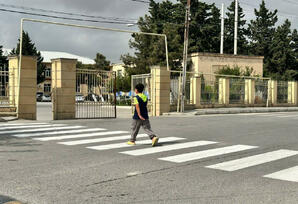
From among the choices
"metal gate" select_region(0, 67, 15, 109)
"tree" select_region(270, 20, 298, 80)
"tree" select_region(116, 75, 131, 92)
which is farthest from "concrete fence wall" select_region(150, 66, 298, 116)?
"tree" select_region(270, 20, 298, 80)

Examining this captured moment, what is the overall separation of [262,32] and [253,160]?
57822 millimetres

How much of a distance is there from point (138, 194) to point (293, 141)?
7.12 metres

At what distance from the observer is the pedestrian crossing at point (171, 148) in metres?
7.31

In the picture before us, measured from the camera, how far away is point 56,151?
8.77m

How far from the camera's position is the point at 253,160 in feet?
25.7

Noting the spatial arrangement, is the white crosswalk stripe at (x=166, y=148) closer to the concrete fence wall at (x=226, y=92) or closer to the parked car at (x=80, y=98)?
the parked car at (x=80, y=98)

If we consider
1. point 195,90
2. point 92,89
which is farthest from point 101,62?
point 92,89

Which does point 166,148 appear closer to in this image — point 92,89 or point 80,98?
point 80,98

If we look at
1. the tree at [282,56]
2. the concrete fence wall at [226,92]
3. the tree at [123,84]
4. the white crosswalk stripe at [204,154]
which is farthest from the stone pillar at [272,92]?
the tree at [282,56]

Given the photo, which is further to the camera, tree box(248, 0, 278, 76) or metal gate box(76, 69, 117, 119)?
tree box(248, 0, 278, 76)

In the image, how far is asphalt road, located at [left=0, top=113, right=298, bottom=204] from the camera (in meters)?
5.14

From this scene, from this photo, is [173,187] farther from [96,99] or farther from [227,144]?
[96,99]

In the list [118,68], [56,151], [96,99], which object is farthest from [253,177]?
[118,68]

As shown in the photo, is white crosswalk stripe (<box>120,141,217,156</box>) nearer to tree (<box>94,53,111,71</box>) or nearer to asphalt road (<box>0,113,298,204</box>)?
asphalt road (<box>0,113,298,204</box>)
